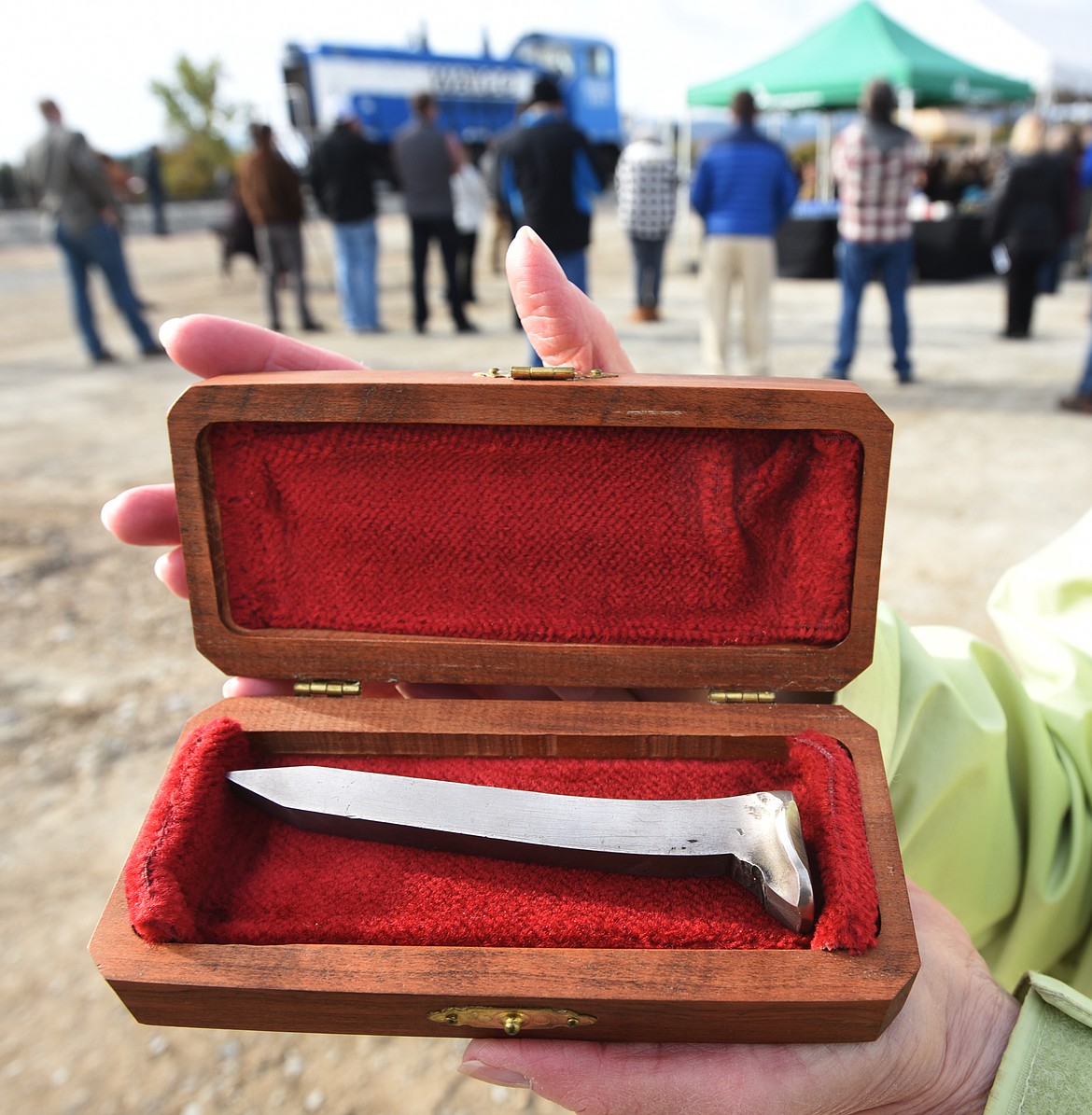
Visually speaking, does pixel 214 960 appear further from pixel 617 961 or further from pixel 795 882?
pixel 795 882

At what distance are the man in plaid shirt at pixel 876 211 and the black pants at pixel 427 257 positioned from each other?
10.5 ft

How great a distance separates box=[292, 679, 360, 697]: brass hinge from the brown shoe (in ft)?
18.9

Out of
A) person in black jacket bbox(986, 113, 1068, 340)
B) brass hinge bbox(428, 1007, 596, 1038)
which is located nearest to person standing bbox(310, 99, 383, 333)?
person in black jacket bbox(986, 113, 1068, 340)

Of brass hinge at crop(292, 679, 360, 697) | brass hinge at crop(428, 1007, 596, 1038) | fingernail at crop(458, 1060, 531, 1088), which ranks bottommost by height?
fingernail at crop(458, 1060, 531, 1088)

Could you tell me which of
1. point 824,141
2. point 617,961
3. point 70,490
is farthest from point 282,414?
point 824,141

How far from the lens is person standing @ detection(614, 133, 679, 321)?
748 centimetres

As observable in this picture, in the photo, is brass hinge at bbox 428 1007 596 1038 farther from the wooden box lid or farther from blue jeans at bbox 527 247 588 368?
blue jeans at bbox 527 247 588 368

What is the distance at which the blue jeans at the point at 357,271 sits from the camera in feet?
24.8

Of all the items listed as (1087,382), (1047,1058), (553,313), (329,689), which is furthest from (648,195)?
(1047,1058)

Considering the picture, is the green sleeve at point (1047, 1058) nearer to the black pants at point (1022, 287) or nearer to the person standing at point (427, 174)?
the person standing at point (427, 174)

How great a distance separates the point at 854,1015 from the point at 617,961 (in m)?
0.24

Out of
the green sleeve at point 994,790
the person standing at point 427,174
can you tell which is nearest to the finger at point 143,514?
the green sleeve at point 994,790

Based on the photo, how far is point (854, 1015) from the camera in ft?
2.87

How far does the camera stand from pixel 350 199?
7.40 metres
